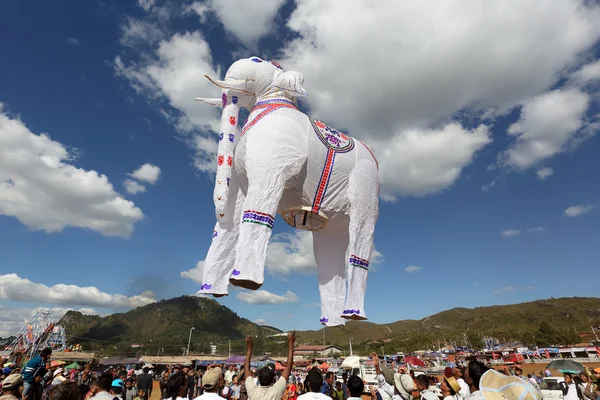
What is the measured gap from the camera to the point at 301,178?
598cm

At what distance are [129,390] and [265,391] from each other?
304 inches

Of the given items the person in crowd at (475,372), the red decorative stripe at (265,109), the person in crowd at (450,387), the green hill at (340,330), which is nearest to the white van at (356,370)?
the red decorative stripe at (265,109)

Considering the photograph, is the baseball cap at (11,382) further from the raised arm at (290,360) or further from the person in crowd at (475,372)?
the person in crowd at (475,372)

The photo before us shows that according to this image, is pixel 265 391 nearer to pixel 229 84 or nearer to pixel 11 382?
pixel 11 382

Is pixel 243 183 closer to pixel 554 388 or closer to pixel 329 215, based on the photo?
pixel 329 215

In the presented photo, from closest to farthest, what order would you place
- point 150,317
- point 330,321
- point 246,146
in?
1. point 246,146
2. point 330,321
3. point 150,317

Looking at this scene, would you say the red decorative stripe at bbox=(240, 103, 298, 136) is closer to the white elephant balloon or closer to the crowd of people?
the white elephant balloon

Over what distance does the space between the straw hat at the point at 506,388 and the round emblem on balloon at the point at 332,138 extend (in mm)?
4928

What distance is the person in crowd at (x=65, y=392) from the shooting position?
191 cm

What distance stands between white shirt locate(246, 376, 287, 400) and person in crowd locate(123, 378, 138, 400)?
729 cm

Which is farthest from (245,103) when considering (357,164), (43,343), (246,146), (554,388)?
(43,343)

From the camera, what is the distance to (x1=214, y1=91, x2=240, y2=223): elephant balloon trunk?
587 centimetres

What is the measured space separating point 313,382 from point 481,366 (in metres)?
1.17

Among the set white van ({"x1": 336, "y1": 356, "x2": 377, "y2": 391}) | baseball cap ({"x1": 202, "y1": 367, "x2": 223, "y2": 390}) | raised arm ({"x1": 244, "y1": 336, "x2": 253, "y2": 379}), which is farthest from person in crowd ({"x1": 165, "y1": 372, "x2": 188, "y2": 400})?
white van ({"x1": 336, "y1": 356, "x2": 377, "y2": 391})
